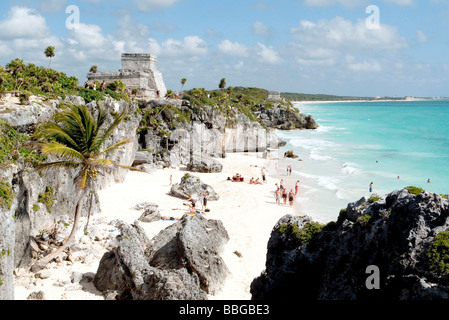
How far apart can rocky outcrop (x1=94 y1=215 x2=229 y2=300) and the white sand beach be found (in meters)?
0.58

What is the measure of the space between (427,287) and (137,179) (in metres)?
22.1

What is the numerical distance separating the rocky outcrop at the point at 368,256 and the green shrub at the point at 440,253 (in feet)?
0.18

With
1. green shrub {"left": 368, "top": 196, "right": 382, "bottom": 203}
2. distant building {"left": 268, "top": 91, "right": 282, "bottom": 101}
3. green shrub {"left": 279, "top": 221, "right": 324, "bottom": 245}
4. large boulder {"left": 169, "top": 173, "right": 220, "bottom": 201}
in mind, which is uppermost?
distant building {"left": 268, "top": 91, "right": 282, "bottom": 101}

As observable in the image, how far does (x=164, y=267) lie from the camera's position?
1116cm

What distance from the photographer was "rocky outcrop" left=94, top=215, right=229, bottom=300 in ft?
29.7

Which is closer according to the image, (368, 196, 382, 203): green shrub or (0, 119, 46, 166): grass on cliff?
(368, 196, 382, 203): green shrub

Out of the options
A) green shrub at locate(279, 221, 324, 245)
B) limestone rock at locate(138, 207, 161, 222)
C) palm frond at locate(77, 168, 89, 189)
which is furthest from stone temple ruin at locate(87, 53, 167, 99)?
green shrub at locate(279, 221, 324, 245)

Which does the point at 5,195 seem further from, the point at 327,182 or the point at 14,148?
the point at 327,182

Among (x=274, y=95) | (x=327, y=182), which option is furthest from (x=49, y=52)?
(x=274, y=95)

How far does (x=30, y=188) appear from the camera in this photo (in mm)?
12469

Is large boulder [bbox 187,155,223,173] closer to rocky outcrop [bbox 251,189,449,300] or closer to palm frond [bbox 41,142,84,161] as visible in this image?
palm frond [bbox 41,142,84,161]

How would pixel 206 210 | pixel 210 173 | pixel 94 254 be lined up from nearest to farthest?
pixel 94 254 → pixel 206 210 → pixel 210 173
